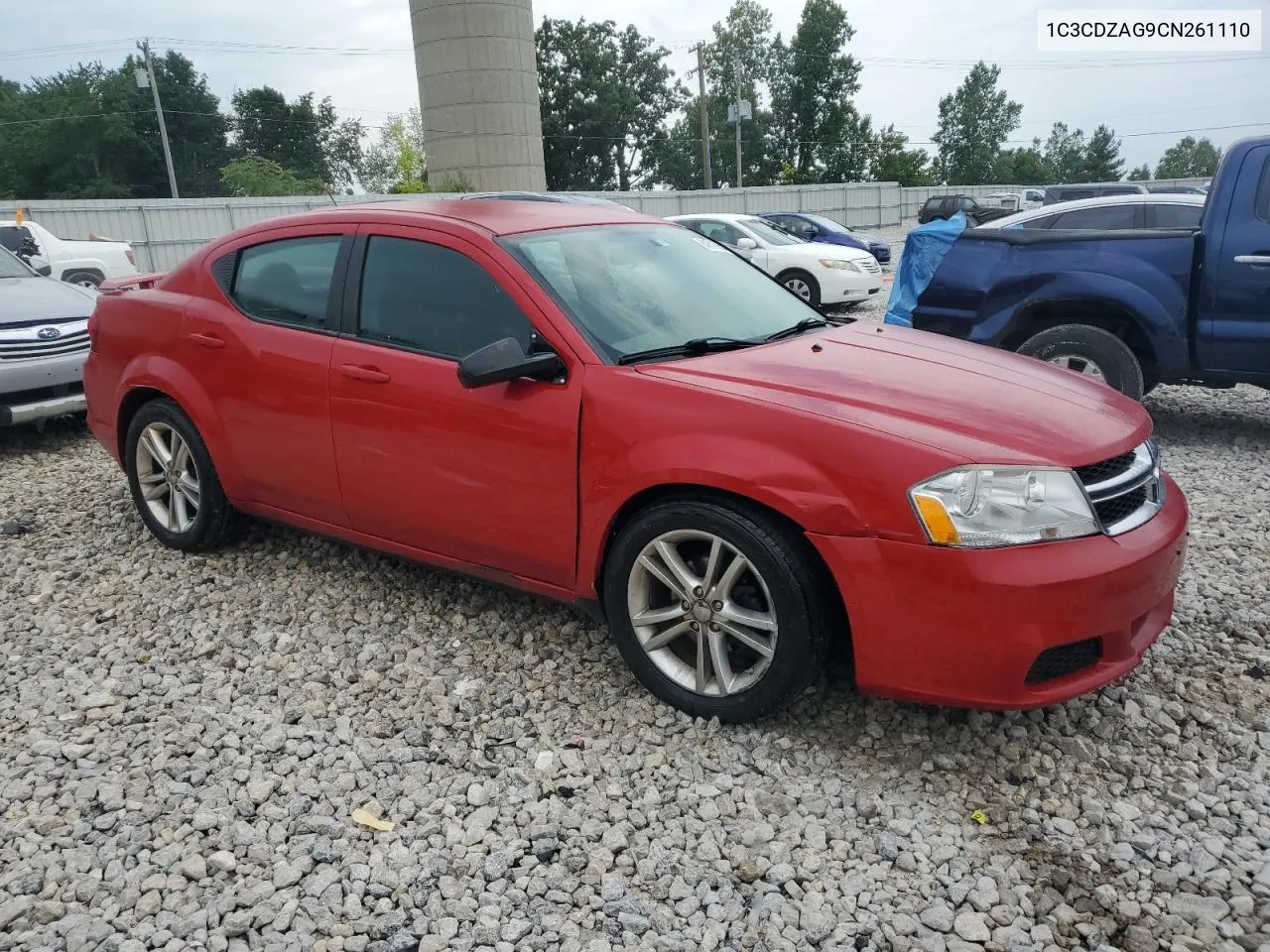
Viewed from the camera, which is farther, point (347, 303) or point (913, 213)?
point (913, 213)

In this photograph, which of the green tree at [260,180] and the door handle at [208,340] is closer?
the door handle at [208,340]

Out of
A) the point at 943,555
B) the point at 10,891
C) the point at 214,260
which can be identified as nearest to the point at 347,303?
the point at 214,260

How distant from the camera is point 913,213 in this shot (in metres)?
51.5

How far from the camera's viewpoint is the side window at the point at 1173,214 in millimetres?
9938

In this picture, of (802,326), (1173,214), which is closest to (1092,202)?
(1173,214)

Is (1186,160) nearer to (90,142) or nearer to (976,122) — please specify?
(976,122)

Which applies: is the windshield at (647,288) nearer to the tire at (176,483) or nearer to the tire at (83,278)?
the tire at (176,483)

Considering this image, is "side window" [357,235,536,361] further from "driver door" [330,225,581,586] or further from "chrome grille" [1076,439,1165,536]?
"chrome grille" [1076,439,1165,536]

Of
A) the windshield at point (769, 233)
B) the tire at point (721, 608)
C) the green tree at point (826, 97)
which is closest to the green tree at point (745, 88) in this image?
the green tree at point (826, 97)

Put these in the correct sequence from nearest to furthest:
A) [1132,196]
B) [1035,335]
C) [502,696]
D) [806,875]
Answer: [806,875]
[502,696]
[1035,335]
[1132,196]

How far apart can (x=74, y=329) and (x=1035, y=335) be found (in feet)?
22.7

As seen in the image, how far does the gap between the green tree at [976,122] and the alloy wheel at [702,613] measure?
96.6 meters

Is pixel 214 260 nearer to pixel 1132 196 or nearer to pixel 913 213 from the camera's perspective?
pixel 1132 196

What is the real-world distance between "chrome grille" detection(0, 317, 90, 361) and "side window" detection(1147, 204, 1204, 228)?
391 inches
